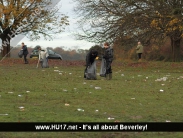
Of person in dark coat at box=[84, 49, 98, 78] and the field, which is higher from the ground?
person in dark coat at box=[84, 49, 98, 78]

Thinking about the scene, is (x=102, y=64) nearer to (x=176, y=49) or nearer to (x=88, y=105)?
(x=88, y=105)

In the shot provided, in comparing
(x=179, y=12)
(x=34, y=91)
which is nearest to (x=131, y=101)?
(x=34, y=91)

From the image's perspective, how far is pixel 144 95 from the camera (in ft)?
58.6

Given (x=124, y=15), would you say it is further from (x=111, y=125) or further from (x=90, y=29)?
(x=111, y=125)

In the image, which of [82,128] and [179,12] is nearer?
[82,128]

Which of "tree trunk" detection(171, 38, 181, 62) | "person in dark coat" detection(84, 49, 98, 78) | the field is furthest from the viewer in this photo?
"tree trunk" detection(171, 38, 181, 62)

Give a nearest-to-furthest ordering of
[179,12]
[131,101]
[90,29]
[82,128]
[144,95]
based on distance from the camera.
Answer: [82,128] → [131,101] → [144,95] → [179,12] → [90,29]

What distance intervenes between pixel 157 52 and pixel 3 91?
46729 mm
